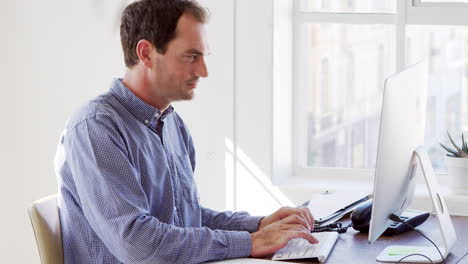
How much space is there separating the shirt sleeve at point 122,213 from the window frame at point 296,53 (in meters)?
1.57

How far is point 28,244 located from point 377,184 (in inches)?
87.7

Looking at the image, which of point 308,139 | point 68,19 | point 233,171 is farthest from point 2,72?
point 308,139

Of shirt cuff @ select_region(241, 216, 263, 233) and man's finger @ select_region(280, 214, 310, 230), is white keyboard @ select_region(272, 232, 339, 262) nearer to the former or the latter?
man's finger @ select_region(280, 214, 310, 230)

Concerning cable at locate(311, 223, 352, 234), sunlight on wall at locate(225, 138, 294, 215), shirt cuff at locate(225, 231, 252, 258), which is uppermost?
shirt cuff at locate(225, 231, 252, 258)

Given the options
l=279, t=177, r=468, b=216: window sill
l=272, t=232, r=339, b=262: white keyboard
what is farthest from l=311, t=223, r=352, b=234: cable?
l=279, t=177, r=468, b=216: window sill

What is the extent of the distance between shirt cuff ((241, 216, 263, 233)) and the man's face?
427 mm

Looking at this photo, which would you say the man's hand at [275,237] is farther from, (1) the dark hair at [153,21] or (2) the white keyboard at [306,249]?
(1) the dark hair at [153,21]

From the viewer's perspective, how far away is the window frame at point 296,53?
145 inches

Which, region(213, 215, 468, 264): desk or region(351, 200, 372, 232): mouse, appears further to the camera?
region(351, 200, 372, 232): mouse

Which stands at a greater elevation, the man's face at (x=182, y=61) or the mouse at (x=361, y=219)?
the man's face at (x=182, y=61)

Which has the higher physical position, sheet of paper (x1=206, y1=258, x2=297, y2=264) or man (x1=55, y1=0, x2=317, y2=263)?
man (x1=55, y1=0, x2=317, y2=263)

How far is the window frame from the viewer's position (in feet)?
12.1

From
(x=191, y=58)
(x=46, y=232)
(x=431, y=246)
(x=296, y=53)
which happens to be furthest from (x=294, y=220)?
(x=296, y=53)

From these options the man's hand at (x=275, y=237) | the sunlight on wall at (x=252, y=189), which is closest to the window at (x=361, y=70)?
the sunlight on wall at (x=252, y=189)
